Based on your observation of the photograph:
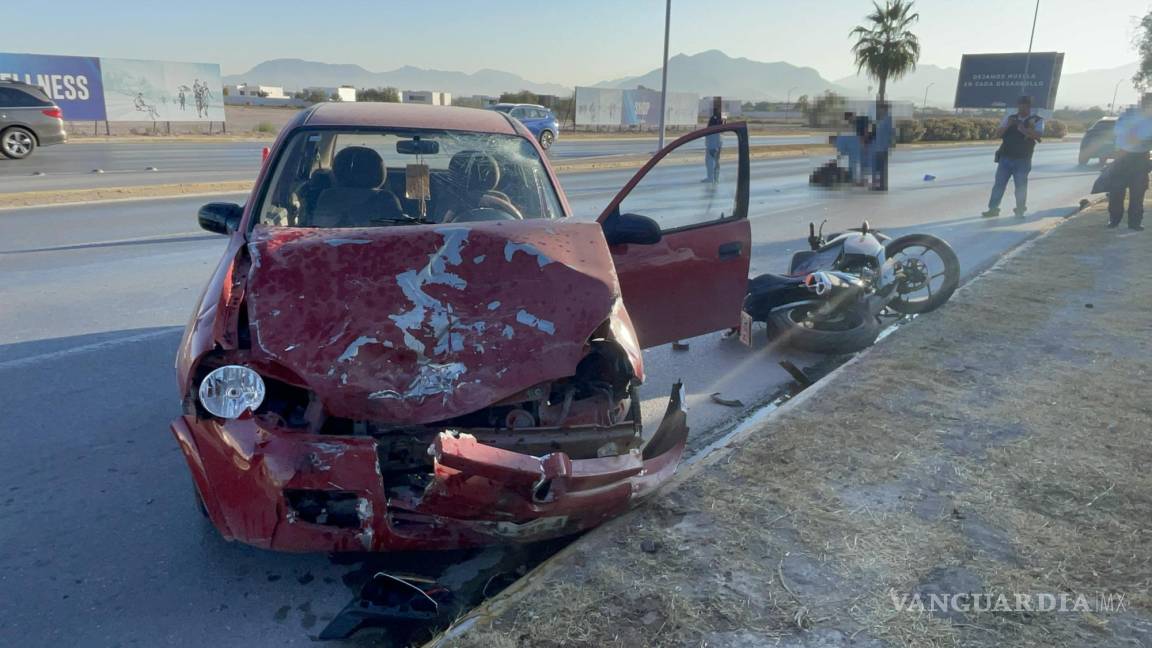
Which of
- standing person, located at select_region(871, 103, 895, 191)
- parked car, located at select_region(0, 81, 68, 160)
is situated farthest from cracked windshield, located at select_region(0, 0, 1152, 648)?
parked car, located at select_region(0, 81, 68, 160)

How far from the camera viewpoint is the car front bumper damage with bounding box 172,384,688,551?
2.48 meters

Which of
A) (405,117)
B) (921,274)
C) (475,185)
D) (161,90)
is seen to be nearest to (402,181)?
(475,185)

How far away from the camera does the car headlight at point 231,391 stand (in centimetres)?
262

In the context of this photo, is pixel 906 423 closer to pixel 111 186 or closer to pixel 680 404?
pixel 680 404

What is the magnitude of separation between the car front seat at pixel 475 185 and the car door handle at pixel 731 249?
55.0 inches

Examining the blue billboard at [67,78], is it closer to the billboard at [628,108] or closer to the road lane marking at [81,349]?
the billboard at [628,108]

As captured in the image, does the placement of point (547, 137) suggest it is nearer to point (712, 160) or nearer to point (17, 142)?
point (17, 142)

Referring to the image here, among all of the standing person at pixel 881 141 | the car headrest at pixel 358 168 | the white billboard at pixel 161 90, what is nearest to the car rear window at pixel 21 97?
the white billboard at pixel 161 90

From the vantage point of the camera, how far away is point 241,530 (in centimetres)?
259

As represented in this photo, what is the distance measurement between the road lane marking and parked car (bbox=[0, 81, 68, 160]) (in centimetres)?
1768

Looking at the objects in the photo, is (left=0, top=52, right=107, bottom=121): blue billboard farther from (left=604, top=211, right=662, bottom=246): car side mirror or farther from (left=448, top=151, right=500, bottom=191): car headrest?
(left=604, top=211, right=662, bottom=246): car side mirror

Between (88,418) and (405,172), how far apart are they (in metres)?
2.29


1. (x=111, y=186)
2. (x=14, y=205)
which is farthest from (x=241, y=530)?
(x=111, y=186)

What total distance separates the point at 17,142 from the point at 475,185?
67.8ft
